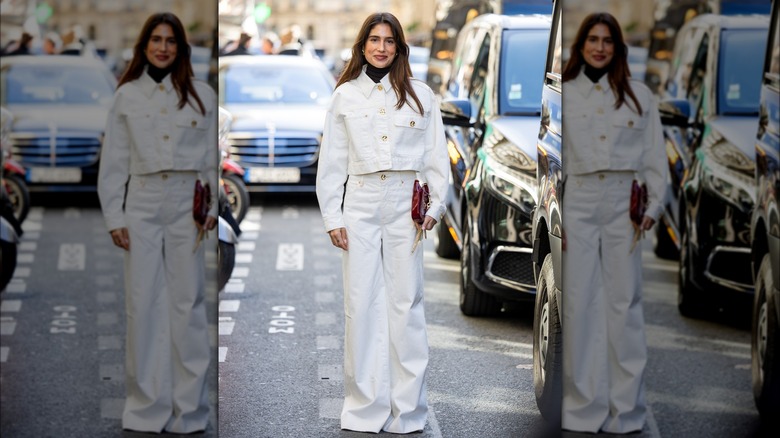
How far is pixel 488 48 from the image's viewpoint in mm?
8984

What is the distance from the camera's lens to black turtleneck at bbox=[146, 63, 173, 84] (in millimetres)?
4480

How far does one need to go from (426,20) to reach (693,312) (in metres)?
31.4

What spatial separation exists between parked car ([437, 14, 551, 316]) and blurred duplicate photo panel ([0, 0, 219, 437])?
1743 mm

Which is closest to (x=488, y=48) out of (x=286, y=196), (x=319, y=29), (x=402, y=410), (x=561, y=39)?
(x=402, y=410)

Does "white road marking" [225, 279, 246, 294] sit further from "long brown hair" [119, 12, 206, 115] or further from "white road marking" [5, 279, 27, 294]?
"long brown hair" [119, 12, 206, 115]

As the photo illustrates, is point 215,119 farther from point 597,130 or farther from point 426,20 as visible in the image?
point 426,20

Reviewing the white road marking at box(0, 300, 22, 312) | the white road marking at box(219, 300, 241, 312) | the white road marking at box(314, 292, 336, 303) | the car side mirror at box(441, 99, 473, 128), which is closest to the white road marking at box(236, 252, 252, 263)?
the white road marking at box(314, 292, 336, 303)

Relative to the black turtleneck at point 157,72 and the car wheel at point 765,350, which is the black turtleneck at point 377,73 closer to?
the black turtleneck at point 157,72

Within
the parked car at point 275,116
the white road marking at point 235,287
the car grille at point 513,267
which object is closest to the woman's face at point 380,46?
the car grille at point 513,267

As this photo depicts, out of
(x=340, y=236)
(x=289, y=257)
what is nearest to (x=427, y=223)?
(x=340, y=236)

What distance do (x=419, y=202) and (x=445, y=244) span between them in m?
4.88

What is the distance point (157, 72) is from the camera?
14.7ft

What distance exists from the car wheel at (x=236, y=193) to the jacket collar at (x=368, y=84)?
21.9 feet

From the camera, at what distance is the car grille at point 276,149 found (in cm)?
1533
